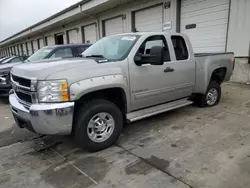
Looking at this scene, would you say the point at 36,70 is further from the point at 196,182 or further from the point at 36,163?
the point at 196,182

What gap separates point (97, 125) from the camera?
3.35 metres

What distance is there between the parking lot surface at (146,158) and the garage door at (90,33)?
13.2 meters

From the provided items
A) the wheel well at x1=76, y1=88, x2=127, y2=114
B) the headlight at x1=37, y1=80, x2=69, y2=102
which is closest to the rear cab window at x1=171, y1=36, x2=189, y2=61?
the wheel well at x1=76, y1=88, x2=127, y2=114

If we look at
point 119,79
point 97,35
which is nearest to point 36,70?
point 119,79

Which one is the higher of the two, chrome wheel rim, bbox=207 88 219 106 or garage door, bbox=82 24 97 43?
garage door, bbox=82 24 97 43

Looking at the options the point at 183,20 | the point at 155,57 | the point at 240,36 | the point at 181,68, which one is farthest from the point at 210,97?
the point at 183,20

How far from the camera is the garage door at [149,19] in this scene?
11.4 meters

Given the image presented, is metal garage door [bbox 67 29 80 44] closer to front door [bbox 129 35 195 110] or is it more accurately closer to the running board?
front door [bbox 129 35 195 110]

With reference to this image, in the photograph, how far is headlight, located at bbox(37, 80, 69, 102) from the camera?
2.86m

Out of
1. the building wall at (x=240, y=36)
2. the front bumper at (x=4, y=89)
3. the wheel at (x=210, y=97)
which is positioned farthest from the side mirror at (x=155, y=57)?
the building wall at (x=240, y=36)

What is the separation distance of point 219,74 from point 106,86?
3.73 m

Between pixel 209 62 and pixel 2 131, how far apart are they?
496cm

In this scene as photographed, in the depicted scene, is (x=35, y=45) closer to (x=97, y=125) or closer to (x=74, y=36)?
(x=74, y=36)

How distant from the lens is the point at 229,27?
8.45 metres
